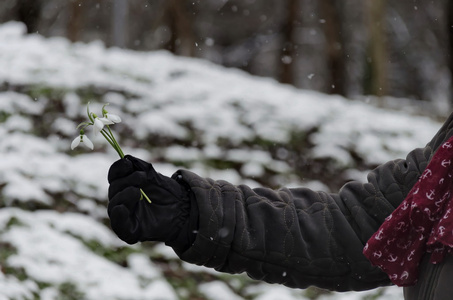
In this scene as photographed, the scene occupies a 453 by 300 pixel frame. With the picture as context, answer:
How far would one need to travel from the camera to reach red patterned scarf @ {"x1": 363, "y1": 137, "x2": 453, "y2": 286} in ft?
4.76

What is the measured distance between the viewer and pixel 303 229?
174 cm

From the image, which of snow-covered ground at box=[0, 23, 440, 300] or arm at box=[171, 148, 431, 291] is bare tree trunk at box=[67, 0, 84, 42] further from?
arm at box=[171, 148, 431, 291]

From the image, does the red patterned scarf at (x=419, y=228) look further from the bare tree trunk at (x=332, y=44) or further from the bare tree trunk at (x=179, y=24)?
the bare tree trunk at (x=179, y=24)

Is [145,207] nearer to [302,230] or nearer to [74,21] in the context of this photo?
[302,230]

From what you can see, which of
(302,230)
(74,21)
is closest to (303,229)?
(302,230)

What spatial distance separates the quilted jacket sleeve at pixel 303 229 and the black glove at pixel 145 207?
0.19ft

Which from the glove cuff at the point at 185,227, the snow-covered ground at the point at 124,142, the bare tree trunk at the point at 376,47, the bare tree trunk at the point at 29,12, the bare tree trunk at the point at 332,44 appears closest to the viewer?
the glove cuff at the point at 185,227

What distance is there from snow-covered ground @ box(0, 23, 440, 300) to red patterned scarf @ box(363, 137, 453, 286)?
1967mm

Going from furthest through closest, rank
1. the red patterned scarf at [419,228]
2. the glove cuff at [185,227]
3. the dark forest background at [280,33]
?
the dark forest background at [280,33] < the glove cuff at [185,227] < the red patterned scarf at [419,228]

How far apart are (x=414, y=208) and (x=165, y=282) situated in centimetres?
248

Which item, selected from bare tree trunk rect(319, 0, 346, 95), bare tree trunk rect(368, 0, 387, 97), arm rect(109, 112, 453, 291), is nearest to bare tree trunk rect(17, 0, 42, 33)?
bare tree trunk rect(319, 0, 346, 95)

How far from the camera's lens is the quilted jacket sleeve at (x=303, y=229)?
1.67 m

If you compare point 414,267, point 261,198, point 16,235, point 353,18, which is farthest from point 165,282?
point 353,18

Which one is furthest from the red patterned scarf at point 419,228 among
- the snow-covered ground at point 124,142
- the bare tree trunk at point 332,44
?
the bare tree trunk at point 332,44
